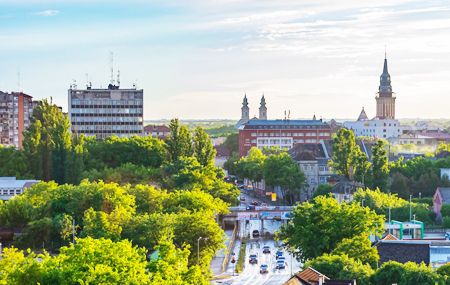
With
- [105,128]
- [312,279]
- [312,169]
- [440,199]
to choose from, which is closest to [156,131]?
[105,128]

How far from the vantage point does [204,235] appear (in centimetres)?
5250

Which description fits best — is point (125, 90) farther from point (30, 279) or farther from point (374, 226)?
point (30, 279)

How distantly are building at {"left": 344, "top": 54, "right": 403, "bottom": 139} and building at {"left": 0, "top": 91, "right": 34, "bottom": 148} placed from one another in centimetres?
7494

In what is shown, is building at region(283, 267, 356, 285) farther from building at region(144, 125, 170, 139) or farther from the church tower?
the church tower

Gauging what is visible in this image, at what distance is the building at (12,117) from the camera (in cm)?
12912

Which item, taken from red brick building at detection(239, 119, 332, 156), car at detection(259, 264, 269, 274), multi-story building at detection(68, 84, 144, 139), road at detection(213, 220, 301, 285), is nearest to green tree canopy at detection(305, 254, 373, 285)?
road at detection(213, 220, 301, 285)

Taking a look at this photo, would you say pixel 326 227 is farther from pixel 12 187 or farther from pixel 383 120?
pixel 383 120

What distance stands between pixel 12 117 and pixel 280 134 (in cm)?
4505

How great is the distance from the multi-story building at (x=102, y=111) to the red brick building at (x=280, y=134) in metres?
31.6

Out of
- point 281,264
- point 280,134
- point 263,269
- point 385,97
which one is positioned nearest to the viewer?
point 263,269

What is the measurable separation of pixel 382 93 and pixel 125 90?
86783 mm

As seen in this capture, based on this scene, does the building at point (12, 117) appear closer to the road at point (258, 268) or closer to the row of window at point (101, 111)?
the row of window at point (101, 111)

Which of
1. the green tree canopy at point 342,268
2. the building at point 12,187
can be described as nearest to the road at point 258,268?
the green tree canopy at point 342,268

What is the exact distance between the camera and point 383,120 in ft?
605
